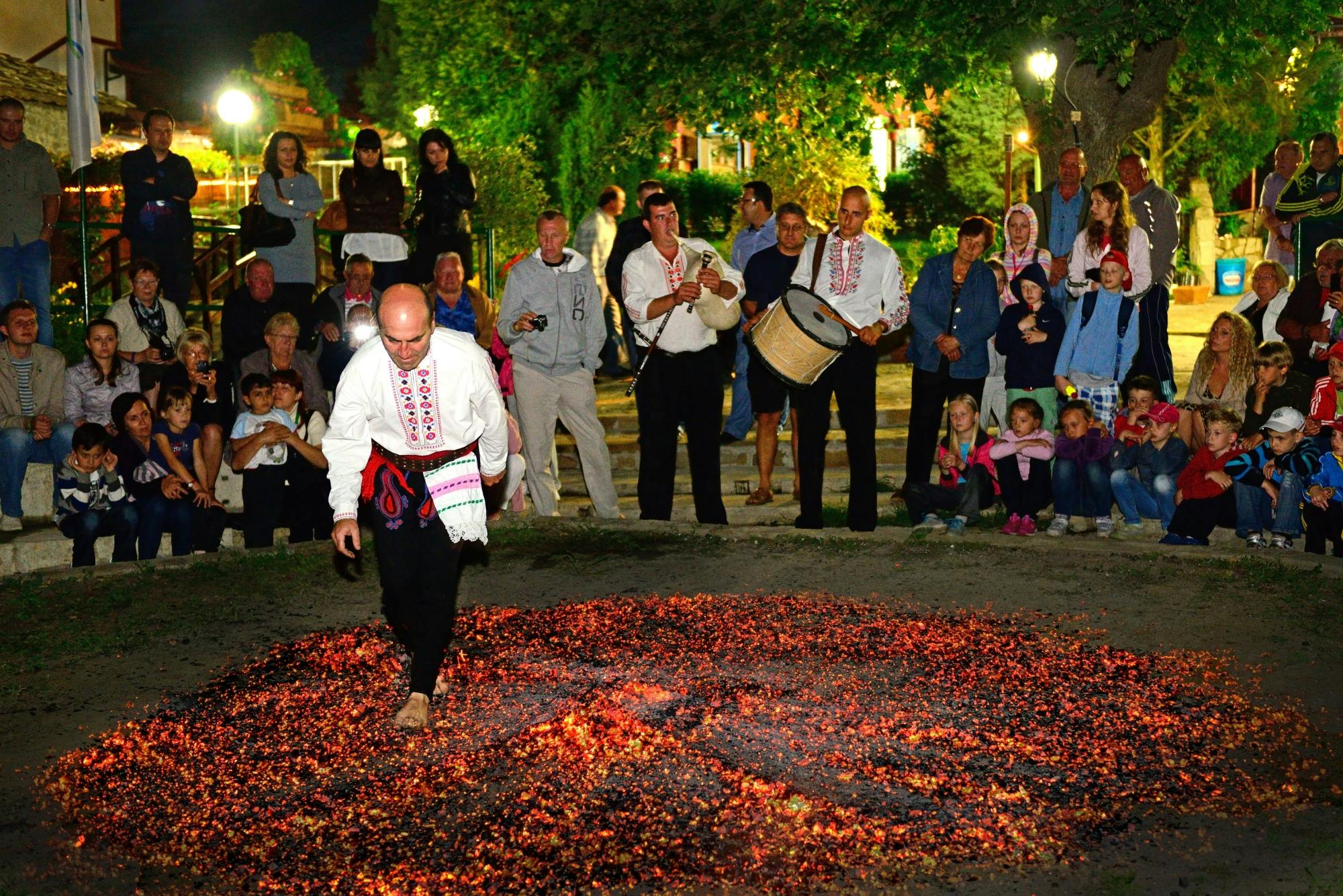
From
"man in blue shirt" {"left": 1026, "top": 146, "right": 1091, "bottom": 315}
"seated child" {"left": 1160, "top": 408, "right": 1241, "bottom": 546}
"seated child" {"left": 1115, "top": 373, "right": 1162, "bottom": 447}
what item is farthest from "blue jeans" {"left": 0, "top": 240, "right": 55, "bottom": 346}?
"seated child" {"left": 1160, "top": 408, "right": 1241, "bottom": 546}

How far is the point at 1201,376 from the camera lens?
11.6 metres

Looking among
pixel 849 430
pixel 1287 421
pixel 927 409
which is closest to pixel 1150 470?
pixel 1287 421

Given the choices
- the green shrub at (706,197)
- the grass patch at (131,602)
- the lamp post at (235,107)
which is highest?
the lamp post at (235,107)

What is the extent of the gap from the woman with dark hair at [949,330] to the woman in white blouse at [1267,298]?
2.26 metres

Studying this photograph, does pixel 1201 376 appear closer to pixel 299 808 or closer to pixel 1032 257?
pixel 1032 257

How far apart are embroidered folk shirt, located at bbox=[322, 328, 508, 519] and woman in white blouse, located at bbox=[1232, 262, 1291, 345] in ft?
24.4

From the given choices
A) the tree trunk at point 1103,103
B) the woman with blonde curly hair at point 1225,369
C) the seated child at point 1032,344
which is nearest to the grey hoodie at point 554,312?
the seated child at point 1032,344

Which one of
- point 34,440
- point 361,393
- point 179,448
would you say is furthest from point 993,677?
point 34,440

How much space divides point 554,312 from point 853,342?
2224 millimetres

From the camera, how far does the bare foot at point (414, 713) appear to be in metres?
6.84

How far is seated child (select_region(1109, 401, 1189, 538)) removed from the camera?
35.8ft

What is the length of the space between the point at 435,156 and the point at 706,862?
9.24 metres

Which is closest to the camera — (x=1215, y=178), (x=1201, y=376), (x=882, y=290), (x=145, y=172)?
(x=882, y=290)

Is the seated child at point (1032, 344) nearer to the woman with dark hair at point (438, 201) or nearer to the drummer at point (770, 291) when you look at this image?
the drummer at point (770, 291)
